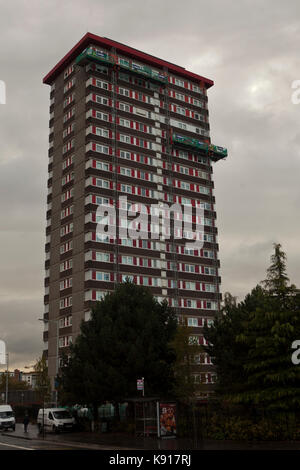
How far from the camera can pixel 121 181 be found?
304ft

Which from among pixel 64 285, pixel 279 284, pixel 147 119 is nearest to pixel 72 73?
pixel 147 119

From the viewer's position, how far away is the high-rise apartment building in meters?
87.1

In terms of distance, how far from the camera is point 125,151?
95.2m

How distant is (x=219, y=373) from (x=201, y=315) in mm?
49713

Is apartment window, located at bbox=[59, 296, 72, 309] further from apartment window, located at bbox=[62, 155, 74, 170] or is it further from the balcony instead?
the balcony

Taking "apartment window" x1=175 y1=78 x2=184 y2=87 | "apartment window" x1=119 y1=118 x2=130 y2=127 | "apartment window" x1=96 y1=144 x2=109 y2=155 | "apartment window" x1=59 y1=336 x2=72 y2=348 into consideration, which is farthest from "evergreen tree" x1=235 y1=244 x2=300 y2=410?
"apartment window" x1=175 y1=78 x2=184 y2=87

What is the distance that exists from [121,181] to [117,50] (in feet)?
84.6

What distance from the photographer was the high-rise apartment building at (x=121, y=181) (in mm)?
87062

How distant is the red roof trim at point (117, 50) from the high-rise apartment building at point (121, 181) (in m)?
0.25

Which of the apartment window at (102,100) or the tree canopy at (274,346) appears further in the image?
the apartment window at (102,100)

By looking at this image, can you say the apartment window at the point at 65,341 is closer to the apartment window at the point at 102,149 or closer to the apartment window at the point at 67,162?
the apartment window at the point at 67,162

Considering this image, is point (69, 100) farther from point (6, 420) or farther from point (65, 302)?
point (6, 420)

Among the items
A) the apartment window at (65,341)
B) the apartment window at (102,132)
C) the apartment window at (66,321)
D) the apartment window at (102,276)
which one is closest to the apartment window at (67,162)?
the apartment window at (102,132)

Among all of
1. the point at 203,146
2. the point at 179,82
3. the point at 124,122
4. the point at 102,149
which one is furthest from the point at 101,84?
the point at 203,146
